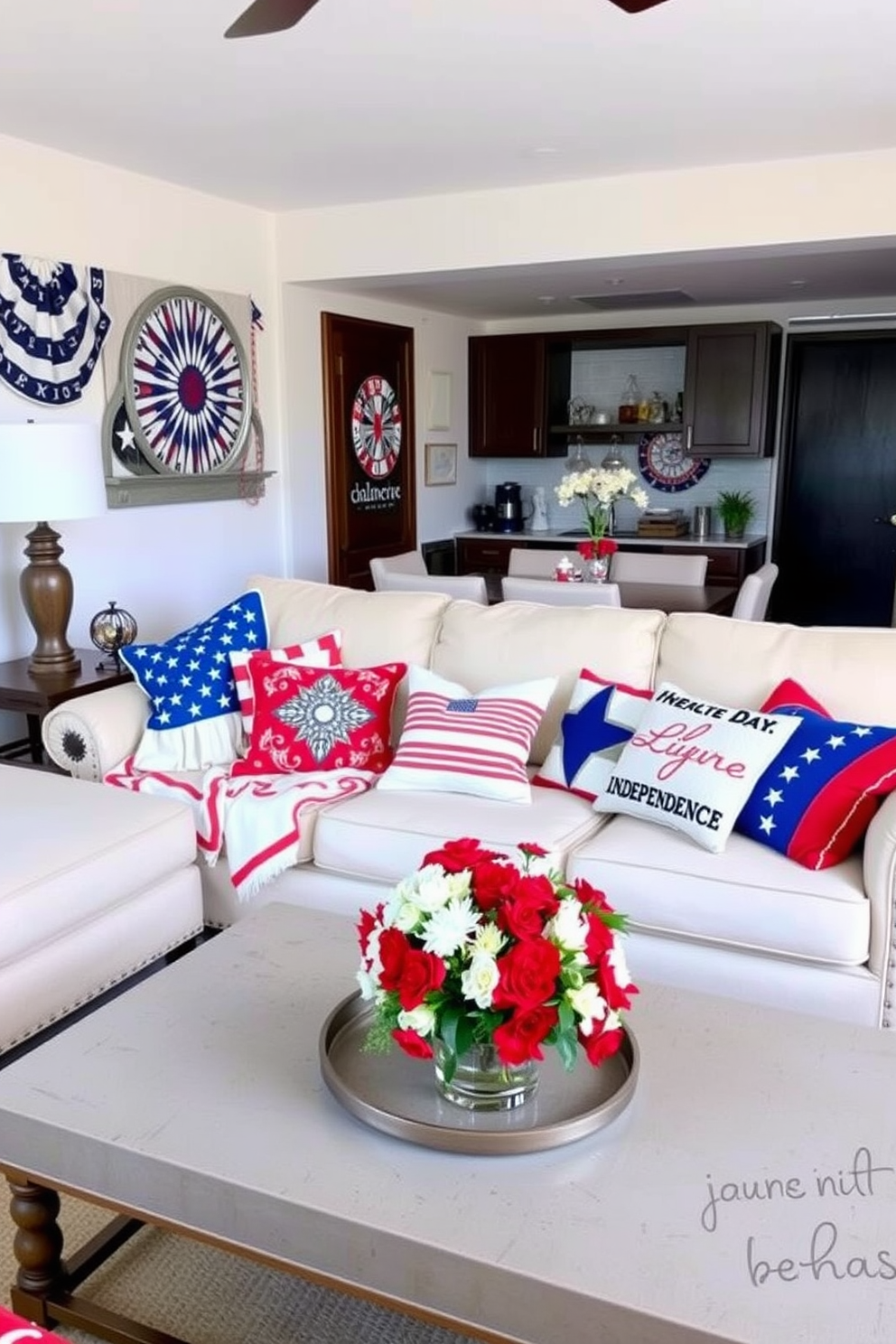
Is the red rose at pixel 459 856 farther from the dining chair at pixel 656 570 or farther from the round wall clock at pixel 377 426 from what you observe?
the round wall clock at pixel 377 426

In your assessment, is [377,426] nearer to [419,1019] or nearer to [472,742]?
[472,742]

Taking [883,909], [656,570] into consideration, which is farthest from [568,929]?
[656,570]

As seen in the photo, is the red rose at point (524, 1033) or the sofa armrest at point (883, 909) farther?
the sofa armrest at point (883, 909)

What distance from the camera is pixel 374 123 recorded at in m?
3.59

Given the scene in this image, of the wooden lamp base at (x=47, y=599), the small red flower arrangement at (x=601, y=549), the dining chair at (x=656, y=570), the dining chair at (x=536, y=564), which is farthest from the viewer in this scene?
the dining chair at (x=536, y=564)

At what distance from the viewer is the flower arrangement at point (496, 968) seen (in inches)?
54.2

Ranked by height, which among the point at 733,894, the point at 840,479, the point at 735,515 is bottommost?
the point at 733,894

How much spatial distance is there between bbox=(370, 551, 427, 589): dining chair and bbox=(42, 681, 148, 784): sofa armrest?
4.29ft

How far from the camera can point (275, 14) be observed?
2.18 meters

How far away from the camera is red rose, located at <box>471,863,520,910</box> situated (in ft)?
4.72

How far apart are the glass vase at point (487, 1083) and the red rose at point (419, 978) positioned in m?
0.19

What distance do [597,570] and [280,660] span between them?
185 centimetres

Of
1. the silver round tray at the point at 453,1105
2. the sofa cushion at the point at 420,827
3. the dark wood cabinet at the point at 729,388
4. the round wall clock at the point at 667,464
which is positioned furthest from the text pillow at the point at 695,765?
the round wall clock at the point at 667,464

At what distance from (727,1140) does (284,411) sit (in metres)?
4.41
